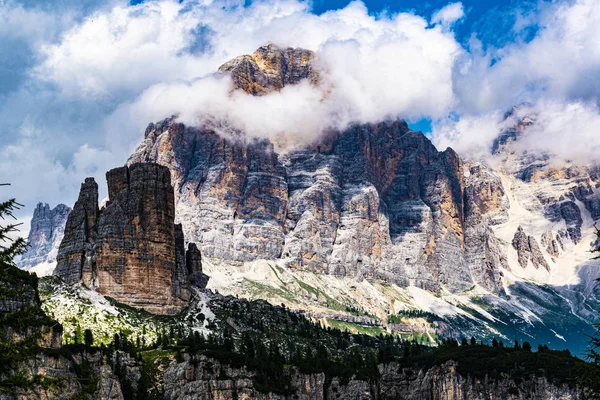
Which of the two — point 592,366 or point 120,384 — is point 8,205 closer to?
point 592,366

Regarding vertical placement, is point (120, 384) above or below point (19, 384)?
above

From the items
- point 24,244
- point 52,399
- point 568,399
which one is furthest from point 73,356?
point 24,244

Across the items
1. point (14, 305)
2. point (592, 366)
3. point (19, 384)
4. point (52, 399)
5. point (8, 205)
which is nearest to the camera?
point (19, 384)

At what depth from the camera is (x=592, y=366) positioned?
58.0m

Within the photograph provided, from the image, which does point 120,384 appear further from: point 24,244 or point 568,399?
point 24,244

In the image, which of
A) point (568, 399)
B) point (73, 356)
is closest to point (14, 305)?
point (73, 356)

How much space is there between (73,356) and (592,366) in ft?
511

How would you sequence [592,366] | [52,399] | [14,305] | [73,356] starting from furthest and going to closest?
[73,356] → [14,305] → [52,399] → [592,366]

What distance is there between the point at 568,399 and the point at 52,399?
117812mm

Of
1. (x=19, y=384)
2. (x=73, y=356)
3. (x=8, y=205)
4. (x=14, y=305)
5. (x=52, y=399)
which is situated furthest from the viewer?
(x=73, y=356)

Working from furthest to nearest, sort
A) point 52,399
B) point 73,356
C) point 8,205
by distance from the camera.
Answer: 1. point 73,356
2. point 52,399
3. point 8,205

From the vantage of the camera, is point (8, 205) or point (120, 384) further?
point (120, 384)

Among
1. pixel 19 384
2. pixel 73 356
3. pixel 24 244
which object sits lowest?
pixel 19 384

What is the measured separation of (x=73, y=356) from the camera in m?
194
